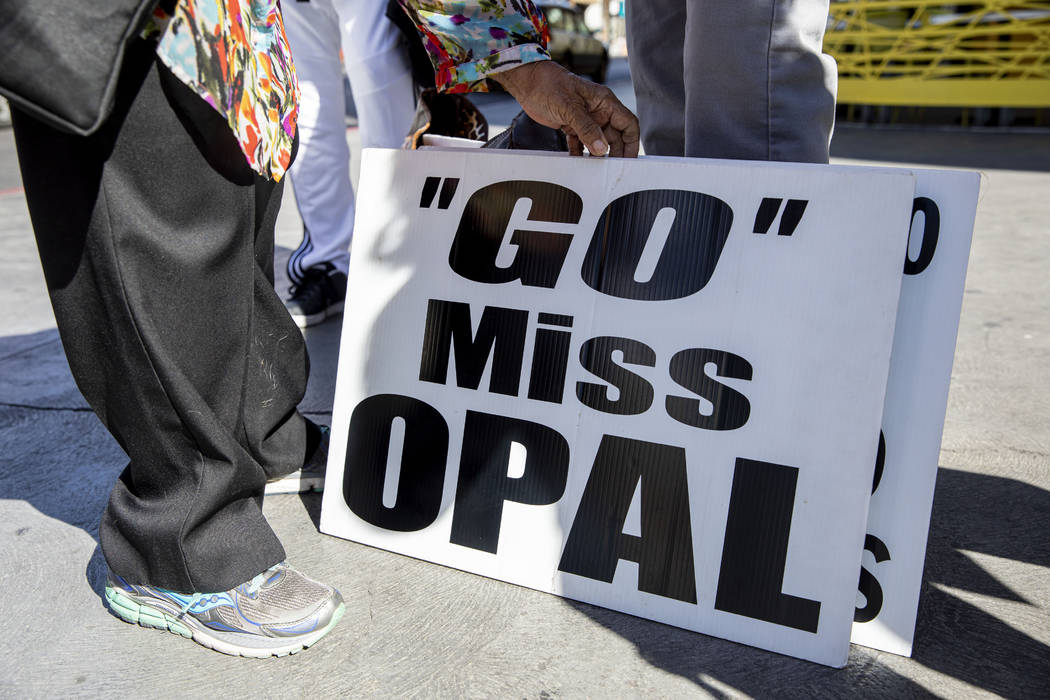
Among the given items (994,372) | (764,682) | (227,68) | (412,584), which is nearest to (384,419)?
(412,584)

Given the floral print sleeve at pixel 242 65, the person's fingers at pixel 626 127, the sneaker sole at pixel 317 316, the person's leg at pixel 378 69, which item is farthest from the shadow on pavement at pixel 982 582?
the sneaker sole at pixel 317 316

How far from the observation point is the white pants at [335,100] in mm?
2285

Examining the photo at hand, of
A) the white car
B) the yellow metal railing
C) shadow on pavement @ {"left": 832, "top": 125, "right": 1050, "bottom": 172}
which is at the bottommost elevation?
shadow on pavement @ {"left": 832, "top": 125, "right": 1050, "bottom": 172}

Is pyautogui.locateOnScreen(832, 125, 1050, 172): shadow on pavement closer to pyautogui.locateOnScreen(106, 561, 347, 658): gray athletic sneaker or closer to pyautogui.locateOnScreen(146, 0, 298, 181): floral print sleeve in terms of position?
pyautogui.locateOnScreen(146, 0, 298, 181): floral print sleeve

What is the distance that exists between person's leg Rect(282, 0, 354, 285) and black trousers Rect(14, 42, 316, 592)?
4.49ft

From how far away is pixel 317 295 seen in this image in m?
2.73

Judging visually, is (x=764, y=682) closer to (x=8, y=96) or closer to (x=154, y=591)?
(x=154, y=591)

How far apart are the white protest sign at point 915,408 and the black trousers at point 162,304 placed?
96 centimetres

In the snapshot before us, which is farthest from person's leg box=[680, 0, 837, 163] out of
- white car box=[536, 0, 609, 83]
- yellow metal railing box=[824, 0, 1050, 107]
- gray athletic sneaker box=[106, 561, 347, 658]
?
white car box=[536, 0, 609, 83]

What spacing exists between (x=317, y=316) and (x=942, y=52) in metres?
7.79

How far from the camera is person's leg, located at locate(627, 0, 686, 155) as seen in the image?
1.83 metres

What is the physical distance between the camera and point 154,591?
1.29 meters

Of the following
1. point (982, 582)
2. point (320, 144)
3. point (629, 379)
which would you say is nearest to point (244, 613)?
point (629, 379)

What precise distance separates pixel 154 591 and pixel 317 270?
1.62 metres
